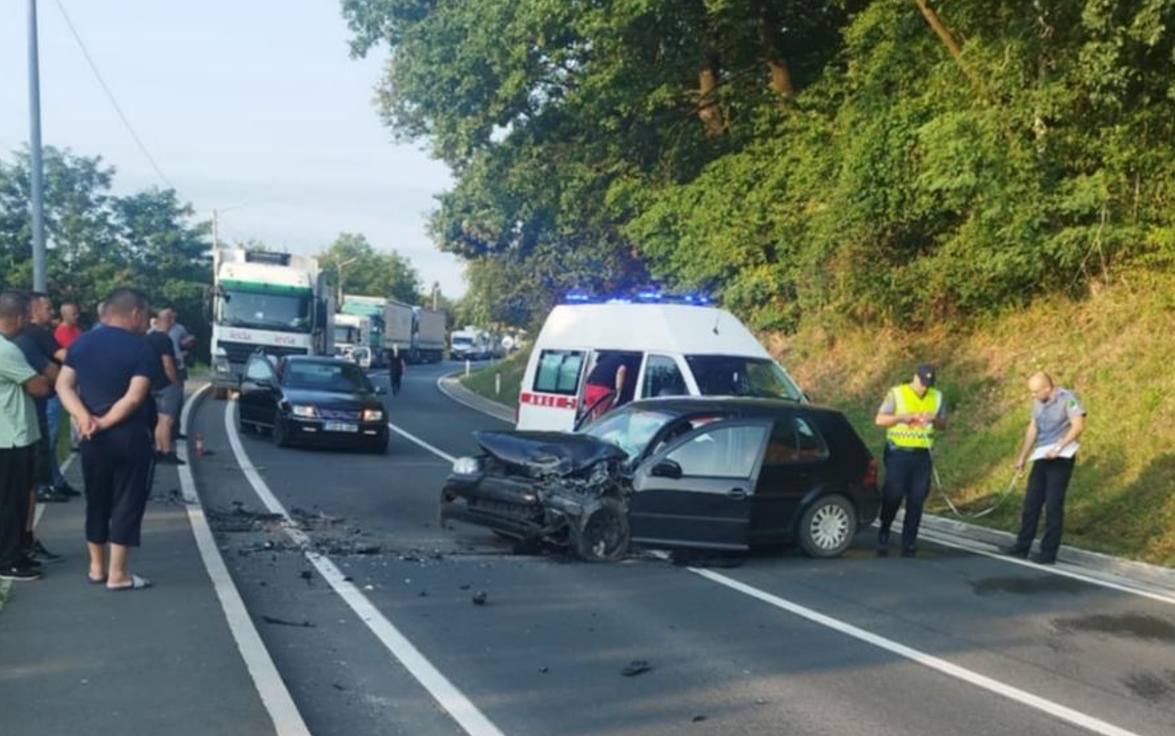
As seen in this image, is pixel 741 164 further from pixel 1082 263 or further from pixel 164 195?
pixel 164 195

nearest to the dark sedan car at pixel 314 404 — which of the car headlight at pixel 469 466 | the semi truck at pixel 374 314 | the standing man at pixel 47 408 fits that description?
the standing man at pixel 47 408

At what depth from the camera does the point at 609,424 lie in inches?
456

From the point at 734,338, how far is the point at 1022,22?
6200 millimetres

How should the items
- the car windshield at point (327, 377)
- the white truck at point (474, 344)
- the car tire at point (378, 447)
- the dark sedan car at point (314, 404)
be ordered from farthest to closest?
the white truck at point (474, 344) < the car windshield at point (327, 377) < the car tire at point (378, 447) < the dark sedan car at point (314, 404)

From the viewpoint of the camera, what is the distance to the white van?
1469 cm

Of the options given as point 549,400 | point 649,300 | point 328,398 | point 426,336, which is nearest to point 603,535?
point 549,400

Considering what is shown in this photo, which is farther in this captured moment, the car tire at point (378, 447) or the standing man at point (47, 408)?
the car tire at point (378, 447)

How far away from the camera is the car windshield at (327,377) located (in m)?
20.2

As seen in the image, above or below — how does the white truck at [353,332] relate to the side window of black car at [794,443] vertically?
above

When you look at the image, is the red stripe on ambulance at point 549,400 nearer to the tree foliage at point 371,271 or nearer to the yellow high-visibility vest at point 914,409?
the yellow high-visibility vest at point 914,409

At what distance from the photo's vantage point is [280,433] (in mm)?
19047

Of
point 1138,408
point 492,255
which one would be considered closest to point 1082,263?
point 1138,408

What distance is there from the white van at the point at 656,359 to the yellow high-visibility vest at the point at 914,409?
2806 mm

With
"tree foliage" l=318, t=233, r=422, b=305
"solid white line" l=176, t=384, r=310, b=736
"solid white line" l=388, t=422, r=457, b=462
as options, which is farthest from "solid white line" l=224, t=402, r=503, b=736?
"tree foliage" l=318, t=233, r=422, b=305
